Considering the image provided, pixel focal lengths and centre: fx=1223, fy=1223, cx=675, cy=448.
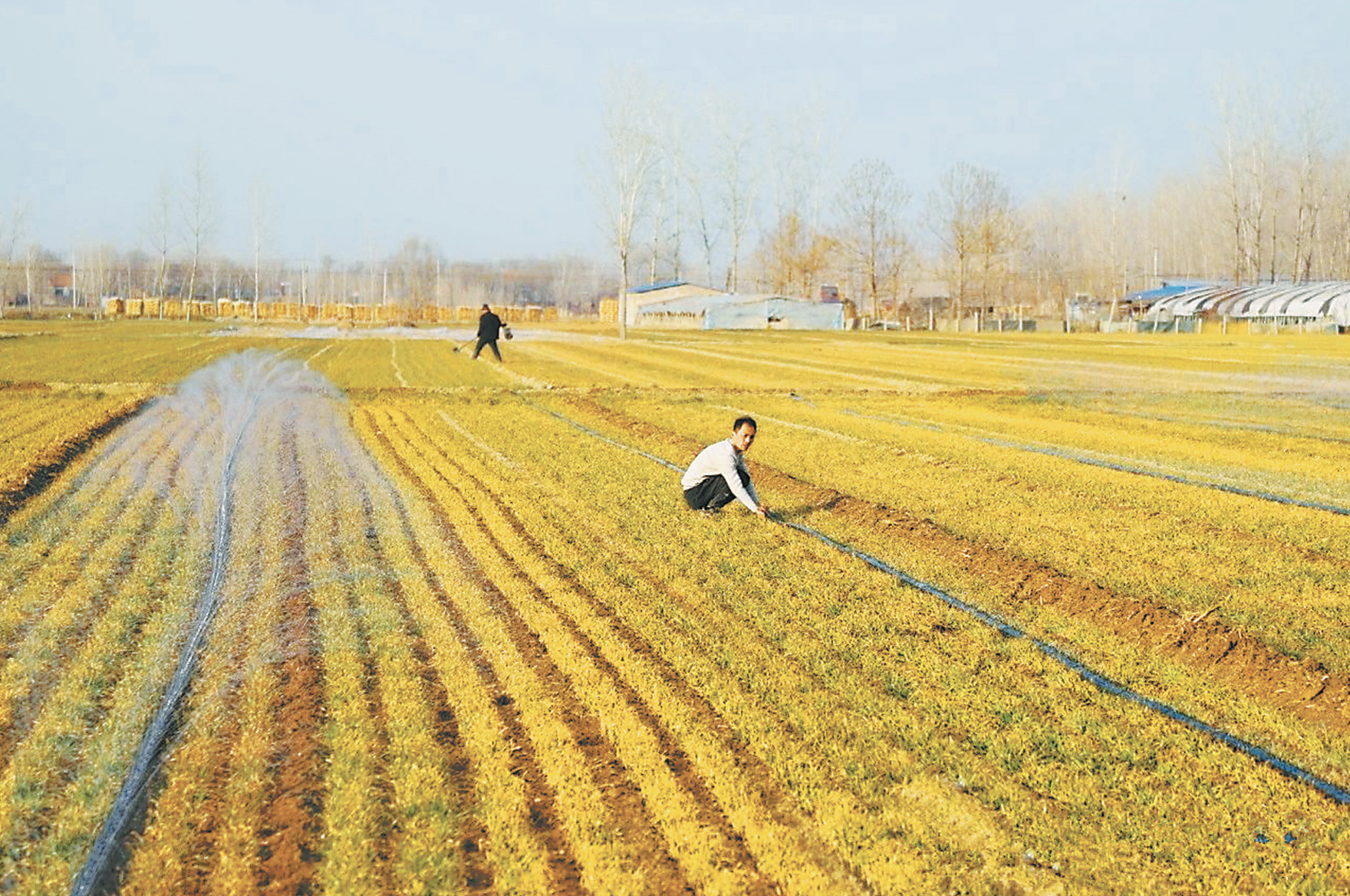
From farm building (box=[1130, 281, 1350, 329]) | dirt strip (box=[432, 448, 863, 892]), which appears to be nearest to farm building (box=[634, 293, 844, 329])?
farm building (box=[1130, 281, 1350, 329])

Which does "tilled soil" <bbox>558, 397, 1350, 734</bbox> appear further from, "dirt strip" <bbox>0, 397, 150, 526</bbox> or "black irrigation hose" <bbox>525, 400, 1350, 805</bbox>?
"dirt strip" <bbox>0, 397, 150, 526</bbox>

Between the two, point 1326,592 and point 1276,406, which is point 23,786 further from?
point 1276,406

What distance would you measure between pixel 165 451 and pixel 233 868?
40.8 ft

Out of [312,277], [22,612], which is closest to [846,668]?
[22,612]

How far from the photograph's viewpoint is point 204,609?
802 cm

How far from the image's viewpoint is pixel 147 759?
17.8ft

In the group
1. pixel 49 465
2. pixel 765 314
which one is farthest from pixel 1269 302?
pixel 49 465

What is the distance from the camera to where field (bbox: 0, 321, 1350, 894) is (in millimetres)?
4590

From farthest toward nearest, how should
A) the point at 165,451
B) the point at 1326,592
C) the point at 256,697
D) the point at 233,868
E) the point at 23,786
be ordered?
1. the point at 165,451
2. the point at 1326,592
3. the point at 256,697
4. the point at 23,786
5. the point at 233,868

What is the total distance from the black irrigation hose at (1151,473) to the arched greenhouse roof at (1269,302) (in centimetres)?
5689

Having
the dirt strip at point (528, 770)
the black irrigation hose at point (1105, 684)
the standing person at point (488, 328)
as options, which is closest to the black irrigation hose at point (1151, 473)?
the black irrigation hose at point (1105, 684)

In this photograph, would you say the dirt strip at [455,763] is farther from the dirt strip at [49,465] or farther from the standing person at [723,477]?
the dirt strip at [49,465]

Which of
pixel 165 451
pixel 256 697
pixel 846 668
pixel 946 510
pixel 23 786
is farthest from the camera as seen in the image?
pixel 165 451

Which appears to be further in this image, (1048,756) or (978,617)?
(978,617)
